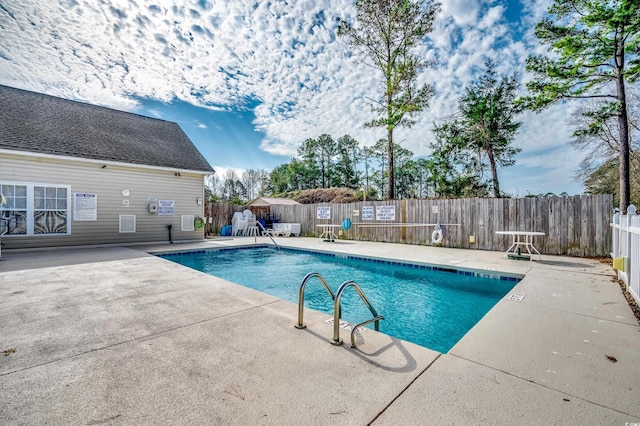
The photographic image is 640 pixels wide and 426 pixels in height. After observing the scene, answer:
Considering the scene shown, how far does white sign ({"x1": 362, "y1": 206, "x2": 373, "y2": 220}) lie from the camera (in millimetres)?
11469

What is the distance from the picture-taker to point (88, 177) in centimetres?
865

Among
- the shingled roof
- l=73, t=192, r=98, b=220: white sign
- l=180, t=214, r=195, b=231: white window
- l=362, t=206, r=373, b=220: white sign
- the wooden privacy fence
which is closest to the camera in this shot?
the wooden privacy fence

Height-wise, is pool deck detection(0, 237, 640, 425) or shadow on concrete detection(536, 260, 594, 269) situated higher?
pool deck detection(0, 237, 640, 425)

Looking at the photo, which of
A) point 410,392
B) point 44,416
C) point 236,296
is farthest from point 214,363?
point 236,296

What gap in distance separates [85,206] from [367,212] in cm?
967

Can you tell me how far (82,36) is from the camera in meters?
7.80

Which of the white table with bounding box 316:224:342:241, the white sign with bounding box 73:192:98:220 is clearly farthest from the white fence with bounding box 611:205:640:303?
the white sign with bounding box 73:192:98:220

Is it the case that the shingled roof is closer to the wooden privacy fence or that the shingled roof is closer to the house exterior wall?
the house exterior wall

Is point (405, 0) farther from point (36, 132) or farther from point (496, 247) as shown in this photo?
point (36, 132)

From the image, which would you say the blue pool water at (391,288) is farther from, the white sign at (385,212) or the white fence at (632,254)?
the white sign at (385,212)

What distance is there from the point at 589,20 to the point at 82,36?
14087 mm

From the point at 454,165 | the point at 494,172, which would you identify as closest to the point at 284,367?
the point at 494,172

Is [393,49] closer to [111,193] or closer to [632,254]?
[632,254]

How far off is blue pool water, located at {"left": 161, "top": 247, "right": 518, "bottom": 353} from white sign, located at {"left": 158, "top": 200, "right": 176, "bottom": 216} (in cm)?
274
